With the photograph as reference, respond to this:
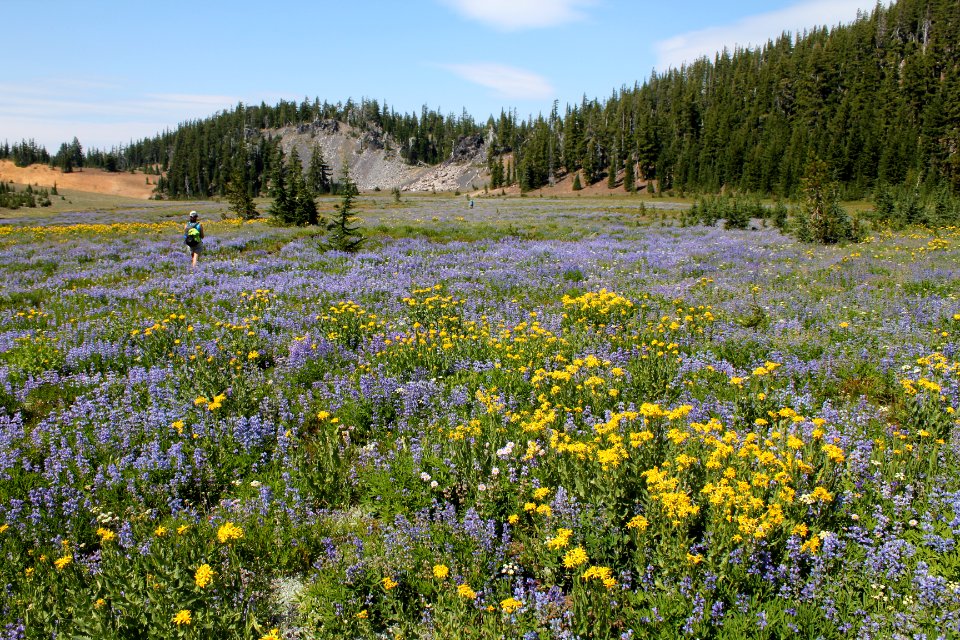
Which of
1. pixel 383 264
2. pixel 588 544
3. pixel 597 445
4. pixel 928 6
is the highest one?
pixel 928 6

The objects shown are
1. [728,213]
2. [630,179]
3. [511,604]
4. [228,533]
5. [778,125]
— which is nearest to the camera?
[511,604]

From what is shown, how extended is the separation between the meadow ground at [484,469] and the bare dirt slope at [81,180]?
20446 cm

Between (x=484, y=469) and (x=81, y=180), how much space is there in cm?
23821

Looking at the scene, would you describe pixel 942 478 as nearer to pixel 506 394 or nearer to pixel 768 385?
pixel 768 385

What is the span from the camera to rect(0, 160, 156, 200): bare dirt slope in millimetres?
176875

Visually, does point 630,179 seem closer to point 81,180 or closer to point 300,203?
point 300,203

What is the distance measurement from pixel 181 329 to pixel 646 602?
10030 millimetres

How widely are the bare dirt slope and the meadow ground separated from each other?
204 metres

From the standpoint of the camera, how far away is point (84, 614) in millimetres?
3561

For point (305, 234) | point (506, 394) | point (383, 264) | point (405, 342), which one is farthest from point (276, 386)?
point (305, 234)

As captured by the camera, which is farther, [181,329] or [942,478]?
[181,329]

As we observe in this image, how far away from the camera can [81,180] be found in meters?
184

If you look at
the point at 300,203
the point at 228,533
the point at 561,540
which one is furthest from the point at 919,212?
the point at 228,533

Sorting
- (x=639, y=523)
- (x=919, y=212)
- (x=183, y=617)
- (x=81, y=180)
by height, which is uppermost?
(x=81, y=180)
